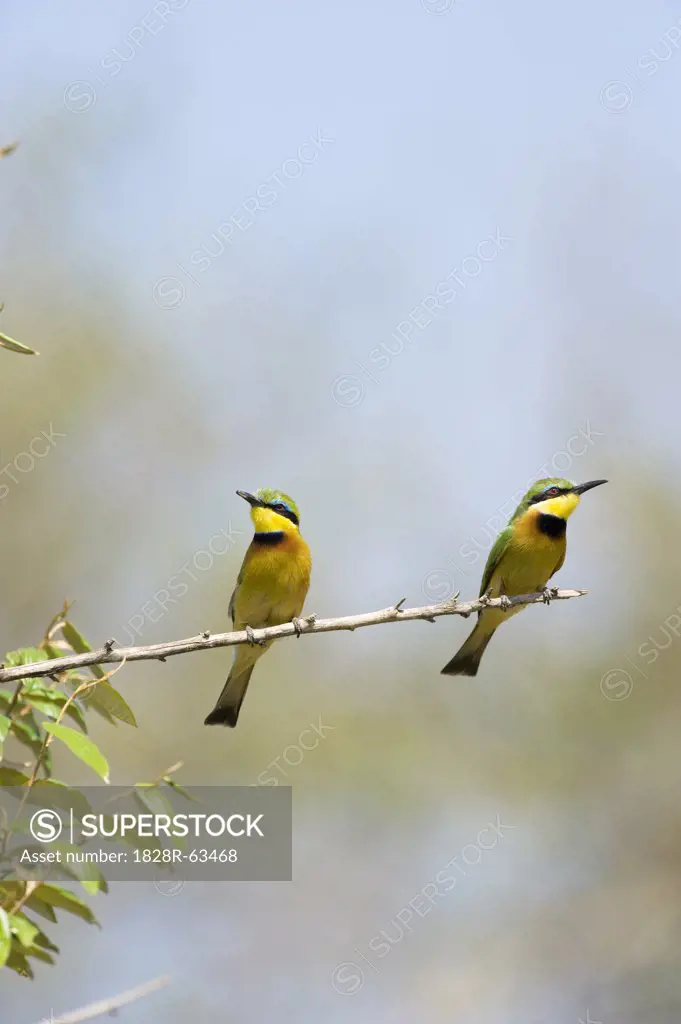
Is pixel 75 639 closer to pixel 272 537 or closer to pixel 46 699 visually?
pixel 46 699

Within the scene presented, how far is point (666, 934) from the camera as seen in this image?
8.93m

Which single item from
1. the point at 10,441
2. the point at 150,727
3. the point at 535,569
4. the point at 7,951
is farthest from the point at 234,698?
the point at 10,441

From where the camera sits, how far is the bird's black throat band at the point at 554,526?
210 inches

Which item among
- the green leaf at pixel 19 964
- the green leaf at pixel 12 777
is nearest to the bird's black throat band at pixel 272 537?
the green leaf at pixel 12 777

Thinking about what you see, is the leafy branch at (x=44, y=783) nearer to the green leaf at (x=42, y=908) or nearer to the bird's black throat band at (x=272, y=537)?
the green leaf at (x=42, y=908)

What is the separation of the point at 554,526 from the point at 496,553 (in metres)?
0.36

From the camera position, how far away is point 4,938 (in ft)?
6.70

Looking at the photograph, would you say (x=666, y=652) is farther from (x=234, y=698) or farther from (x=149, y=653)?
(x=149, y=653)

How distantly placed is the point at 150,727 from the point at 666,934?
451 centimetres

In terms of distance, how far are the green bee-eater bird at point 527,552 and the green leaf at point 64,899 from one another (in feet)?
10.2

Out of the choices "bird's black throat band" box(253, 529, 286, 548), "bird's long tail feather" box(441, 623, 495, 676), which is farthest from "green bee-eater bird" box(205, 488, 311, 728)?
"bird's long tail feather" box(441, 623, 495, 676)

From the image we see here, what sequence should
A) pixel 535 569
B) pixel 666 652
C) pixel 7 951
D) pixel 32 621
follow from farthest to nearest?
pixel 666 652 → pixel 32 621 → pixel 535 569 → pixel 7 951

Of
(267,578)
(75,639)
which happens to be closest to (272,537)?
(267,578)

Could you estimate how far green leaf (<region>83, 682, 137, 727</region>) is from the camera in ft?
8.87
